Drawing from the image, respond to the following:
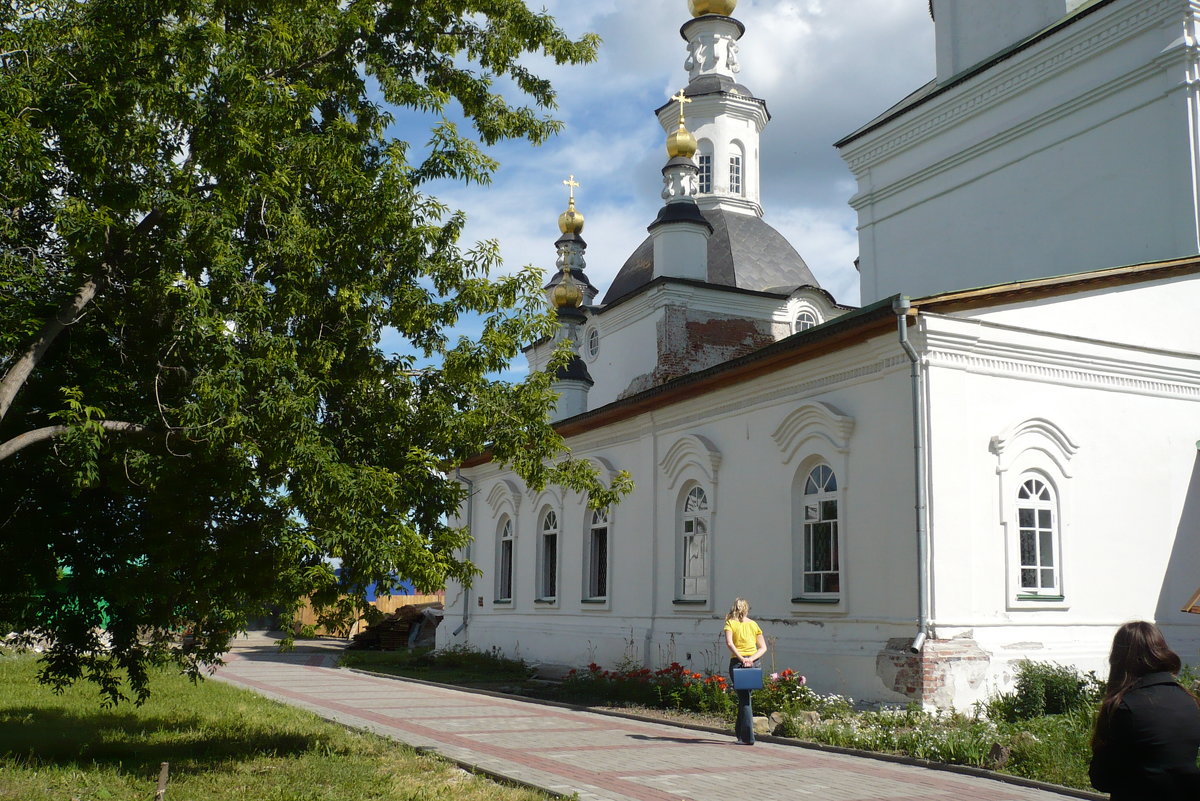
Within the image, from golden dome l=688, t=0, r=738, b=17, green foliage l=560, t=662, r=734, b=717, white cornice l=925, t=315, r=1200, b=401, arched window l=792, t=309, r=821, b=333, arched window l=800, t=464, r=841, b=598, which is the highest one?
golden dome l=688, t=0, r=738, b=17

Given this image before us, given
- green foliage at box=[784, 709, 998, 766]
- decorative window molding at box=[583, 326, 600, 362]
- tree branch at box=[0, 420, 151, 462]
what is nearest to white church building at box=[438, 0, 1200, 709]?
green foliage at box=[784, 709, 998, 766]

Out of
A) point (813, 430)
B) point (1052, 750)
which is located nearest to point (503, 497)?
point (813, 430)

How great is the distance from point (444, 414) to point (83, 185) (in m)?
3.21

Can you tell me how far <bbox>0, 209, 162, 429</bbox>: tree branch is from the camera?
7.97 metres

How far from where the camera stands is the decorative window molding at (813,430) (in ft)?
46.3

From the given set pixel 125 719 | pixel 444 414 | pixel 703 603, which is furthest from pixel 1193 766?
pixel 703 603

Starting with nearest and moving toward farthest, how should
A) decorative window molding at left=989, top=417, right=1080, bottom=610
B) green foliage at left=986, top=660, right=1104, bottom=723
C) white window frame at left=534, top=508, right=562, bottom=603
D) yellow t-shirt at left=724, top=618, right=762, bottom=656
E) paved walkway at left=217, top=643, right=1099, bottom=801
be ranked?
1. paved walkway at left=217, top=643, right=1099, bottom=801
2. yellow t-shirt at left=724, top=618, right=762, bottom=656
3. green foliage at left=986, top=660, right=1104, bottom=723
4. decorative window molding at left=989, top=417, right=1080, bottom=610
5. white window frame at left=534, top=508, right=562, bottom=603

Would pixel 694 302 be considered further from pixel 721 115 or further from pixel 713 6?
pixel 713 6

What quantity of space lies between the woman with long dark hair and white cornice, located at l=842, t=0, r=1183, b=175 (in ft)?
51.7

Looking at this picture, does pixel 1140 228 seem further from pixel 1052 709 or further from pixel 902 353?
pixel 1052 709

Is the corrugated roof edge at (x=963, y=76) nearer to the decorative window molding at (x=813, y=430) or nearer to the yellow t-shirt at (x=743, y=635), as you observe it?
the decorative window molding at (x=813, y=430)

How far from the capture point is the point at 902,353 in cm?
1325

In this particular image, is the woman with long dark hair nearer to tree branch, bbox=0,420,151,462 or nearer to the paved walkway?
the paved walkway

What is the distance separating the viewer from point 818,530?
14.7 meters
